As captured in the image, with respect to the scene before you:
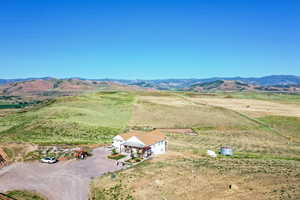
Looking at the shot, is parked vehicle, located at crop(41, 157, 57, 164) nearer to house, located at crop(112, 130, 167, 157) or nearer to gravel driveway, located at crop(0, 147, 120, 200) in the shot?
gravel driveway, located at crop(0, 147, 120, 200)

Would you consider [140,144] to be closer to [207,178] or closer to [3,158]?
[207,178]

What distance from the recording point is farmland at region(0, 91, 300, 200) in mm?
28719

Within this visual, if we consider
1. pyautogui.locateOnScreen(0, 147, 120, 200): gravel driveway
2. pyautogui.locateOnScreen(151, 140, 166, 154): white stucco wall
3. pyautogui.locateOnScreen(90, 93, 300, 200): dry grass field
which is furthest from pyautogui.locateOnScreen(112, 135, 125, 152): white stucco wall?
pyautogui.locateOnScreen(90, 93, 300, 200): dry grass field

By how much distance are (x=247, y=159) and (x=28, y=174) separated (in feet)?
108

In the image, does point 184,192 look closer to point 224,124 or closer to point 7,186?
point 7,186

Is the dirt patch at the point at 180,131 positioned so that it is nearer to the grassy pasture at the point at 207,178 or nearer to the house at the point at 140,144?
the house at the point at 140,144

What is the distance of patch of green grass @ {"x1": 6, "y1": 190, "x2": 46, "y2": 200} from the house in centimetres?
1874

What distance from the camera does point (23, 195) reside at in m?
28.3

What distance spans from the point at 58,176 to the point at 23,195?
6.14 m

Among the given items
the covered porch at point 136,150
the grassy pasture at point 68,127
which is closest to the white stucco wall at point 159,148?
the covered porch at point 136,150

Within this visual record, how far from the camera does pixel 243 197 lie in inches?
1019

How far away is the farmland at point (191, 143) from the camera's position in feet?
94.2

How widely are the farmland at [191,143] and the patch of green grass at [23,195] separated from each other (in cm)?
583

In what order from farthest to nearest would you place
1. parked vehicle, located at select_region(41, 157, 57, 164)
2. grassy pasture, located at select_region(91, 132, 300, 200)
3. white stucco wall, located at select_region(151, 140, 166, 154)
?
white stucco wall, located at select_region(151, 140, 166, 154) → parked vehicle, located at select_region(41, 157, 57, 164) → grassy pasture, located at select_region(91, 132, 300, 200)
